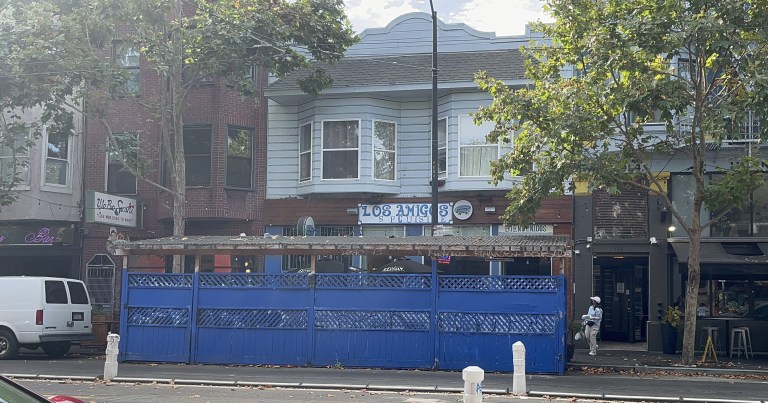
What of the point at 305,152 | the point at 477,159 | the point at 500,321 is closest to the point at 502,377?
the point at 500,321

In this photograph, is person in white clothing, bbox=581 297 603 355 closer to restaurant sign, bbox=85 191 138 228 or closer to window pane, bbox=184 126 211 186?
window pane, bbox=184 126 211 186

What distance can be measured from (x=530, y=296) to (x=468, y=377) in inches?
291

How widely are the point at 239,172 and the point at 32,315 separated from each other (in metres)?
8.08

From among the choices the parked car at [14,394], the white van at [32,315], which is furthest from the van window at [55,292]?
the parked car at [14,394]

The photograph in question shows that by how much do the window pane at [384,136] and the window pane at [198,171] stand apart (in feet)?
16.6

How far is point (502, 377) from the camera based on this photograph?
17406 mm

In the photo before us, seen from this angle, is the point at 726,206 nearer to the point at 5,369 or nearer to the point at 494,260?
the point at 494,260

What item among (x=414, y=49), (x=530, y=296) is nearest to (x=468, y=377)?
(x=530, y=296)

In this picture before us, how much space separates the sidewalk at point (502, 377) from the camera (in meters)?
15.1

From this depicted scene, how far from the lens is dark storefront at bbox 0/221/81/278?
92.7 feet

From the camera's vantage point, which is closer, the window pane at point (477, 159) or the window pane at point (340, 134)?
the window pane at point (477, 159)

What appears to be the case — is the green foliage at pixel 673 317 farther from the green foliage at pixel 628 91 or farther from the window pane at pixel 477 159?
the window pane at pixel 477 159

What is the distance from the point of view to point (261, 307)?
62.8 ft

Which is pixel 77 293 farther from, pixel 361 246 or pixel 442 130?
pixel 442 130
